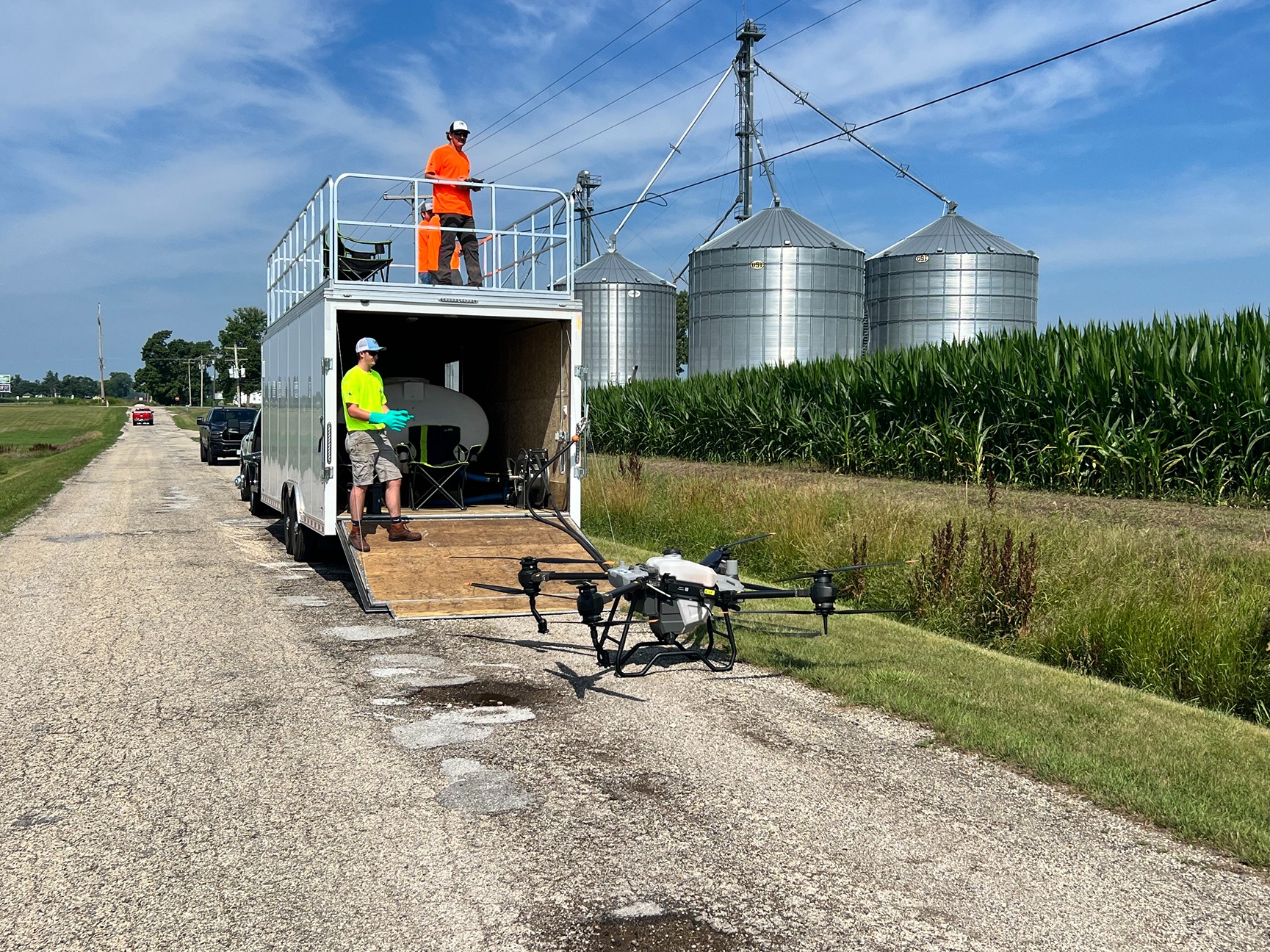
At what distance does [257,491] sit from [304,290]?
6.03m

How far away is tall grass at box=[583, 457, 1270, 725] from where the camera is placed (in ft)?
26.3

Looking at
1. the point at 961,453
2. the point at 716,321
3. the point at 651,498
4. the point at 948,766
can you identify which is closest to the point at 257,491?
the point at 651,498

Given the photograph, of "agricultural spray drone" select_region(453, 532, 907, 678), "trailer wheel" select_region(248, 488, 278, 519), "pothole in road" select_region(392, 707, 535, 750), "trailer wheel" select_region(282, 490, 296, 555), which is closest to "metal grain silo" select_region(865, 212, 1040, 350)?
"trailer wheel" select_region(248, 488, 278, 519)

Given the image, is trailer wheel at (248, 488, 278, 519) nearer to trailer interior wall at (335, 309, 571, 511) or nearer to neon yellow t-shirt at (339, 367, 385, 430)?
trailer interior wall at (335, 309, 571, 511)

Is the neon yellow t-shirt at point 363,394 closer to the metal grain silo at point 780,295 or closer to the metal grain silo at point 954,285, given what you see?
the metal grain silo at point 780,295

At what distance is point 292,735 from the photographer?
21.0 feet

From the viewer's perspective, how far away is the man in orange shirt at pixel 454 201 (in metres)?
13.5

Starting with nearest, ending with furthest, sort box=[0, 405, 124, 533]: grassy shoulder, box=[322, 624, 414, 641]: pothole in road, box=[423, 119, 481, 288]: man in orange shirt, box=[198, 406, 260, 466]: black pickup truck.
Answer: box=[322, 624, 414, 641]: pothole in road
box=[423, 119, 481, 288]: man in orange shirt
box=[0, 405, 124, 533]: grassy shoulder
box=[198, 406, 260, 466]: black pickup truck

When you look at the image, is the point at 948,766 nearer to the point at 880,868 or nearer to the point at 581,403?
the point at 880,868

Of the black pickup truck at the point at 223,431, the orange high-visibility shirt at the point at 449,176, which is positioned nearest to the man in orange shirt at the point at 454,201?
the orange high-visibility shirt at the point at 449,176

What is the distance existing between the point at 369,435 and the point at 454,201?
3.48 metres

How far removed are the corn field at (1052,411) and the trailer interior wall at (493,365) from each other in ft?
23.9

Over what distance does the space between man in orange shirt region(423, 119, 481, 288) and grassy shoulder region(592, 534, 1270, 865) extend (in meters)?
6.41

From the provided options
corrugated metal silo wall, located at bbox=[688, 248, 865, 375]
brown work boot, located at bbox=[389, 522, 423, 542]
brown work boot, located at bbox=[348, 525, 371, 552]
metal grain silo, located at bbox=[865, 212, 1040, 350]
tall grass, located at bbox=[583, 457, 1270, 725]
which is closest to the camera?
tall grass, located at bbox=[583, 457, 1270, 725]
